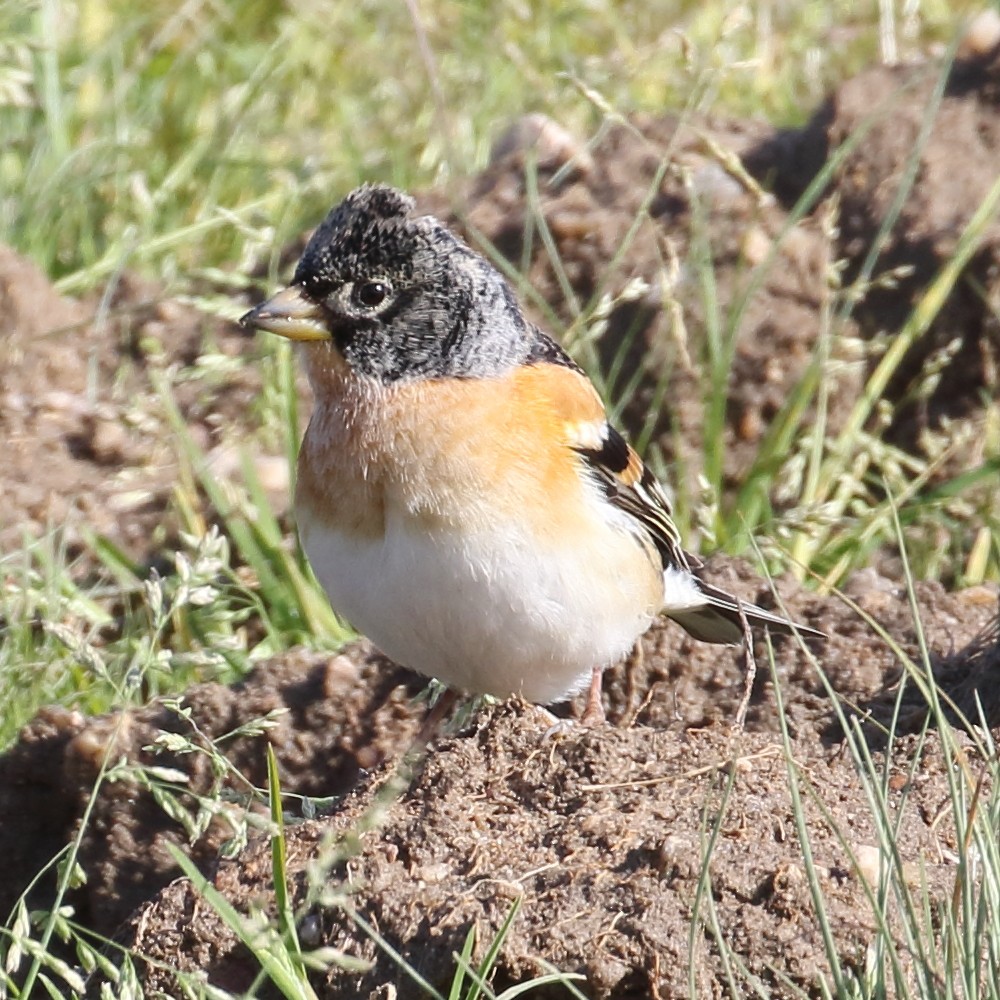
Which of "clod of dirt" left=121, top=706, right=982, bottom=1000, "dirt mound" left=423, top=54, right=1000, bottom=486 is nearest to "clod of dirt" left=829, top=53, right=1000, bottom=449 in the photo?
"dirt mound" left=423, top=54, right=1000, bottom=486

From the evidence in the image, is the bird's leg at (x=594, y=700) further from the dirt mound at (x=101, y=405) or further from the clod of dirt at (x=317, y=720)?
the dirt mound at (x=101, y=405)

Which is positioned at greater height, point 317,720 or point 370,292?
point 370,292

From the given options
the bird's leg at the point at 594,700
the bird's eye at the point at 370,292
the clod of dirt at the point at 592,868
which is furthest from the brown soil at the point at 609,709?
the bird's eye at the point at 370,292

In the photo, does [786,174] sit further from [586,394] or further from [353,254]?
[353,254]

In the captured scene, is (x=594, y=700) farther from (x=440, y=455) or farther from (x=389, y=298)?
(x=389, y=298)

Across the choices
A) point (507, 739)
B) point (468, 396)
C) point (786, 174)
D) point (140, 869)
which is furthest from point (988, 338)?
point (140, 869)

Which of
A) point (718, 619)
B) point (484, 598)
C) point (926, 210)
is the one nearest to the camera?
point (484, 598)

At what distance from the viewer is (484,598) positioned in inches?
123

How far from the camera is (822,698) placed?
3.50 meters

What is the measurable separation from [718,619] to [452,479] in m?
0.84

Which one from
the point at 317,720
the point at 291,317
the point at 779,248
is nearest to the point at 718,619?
the point at 317,720

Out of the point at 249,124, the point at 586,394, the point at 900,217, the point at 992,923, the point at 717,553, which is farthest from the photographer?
the point at 249,124

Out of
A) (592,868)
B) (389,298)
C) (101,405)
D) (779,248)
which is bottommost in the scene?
(101,405)

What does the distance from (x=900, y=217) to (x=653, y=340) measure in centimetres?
86
